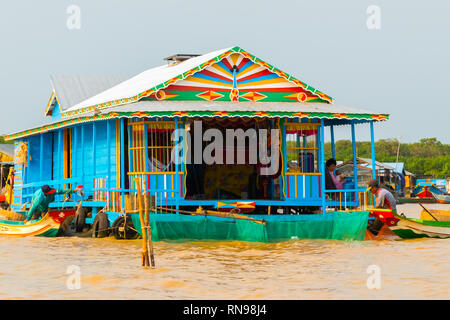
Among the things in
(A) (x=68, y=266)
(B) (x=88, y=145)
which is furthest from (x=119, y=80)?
(A) (x=68, y=266)

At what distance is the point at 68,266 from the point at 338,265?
16.4 feet

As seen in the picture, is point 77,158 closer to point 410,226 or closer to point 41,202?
point 41,202

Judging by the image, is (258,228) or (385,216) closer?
(258,228)

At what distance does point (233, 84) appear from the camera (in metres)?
19.7

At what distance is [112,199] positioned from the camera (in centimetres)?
1814

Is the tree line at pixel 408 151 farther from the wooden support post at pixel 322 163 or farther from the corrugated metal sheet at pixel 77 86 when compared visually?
the wooden support post at pixel 322 163

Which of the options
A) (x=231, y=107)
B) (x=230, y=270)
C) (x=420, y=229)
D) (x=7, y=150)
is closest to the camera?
(x=230, y=270)

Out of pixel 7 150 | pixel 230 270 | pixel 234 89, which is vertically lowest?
pixel 230 270

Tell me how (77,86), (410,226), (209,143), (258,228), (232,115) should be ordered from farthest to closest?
(77,86) → (209,143) → (232,115) → (410,226) → (258,228)

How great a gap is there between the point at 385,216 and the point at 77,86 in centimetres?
1584

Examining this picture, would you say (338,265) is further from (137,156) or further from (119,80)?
(119,80)

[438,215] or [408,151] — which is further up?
[408,151]

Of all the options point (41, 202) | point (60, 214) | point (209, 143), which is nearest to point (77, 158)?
point (41, 202)

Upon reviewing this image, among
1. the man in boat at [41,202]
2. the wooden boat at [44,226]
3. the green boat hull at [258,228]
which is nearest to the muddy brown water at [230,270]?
the green boat hull at [258,228]
